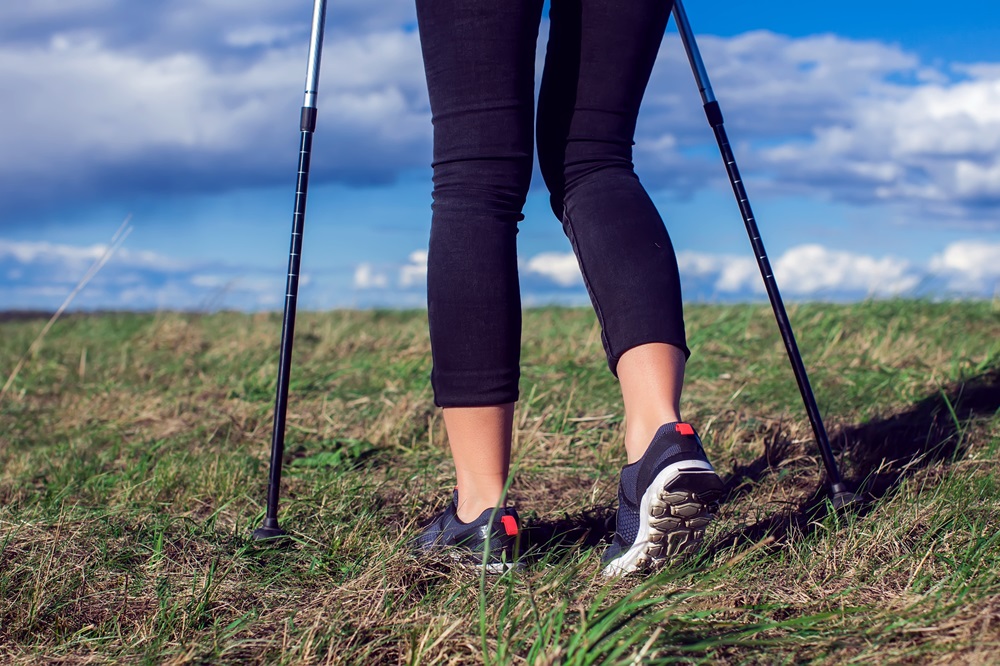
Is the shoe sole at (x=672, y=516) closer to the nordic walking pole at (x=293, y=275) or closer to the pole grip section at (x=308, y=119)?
the nordic walking pole at (x=293, y=275)

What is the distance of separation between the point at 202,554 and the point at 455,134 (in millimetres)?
1072

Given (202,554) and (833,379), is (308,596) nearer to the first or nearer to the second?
(202,554)

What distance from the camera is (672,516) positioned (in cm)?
157

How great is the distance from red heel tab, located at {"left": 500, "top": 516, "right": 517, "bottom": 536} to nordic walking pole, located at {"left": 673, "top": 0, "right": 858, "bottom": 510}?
0.76 m

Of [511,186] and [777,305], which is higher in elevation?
[511,186]

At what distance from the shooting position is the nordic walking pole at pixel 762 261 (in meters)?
2.04

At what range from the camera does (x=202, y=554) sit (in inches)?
74.0

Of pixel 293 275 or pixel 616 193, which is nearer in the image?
pixel 616 193

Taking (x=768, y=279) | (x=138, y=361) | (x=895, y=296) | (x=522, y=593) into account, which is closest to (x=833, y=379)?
(x=768, y=279)

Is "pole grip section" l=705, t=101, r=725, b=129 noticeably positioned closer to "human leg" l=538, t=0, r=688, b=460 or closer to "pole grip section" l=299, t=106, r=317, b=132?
"human leg" l=538, t=0, r=688, b=460

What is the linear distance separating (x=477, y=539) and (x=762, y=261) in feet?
3.39

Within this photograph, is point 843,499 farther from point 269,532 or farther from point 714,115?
point 269,532

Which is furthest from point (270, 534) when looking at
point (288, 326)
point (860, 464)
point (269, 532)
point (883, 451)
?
point (883, 451)

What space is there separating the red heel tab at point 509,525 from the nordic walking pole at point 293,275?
1.73 ft
